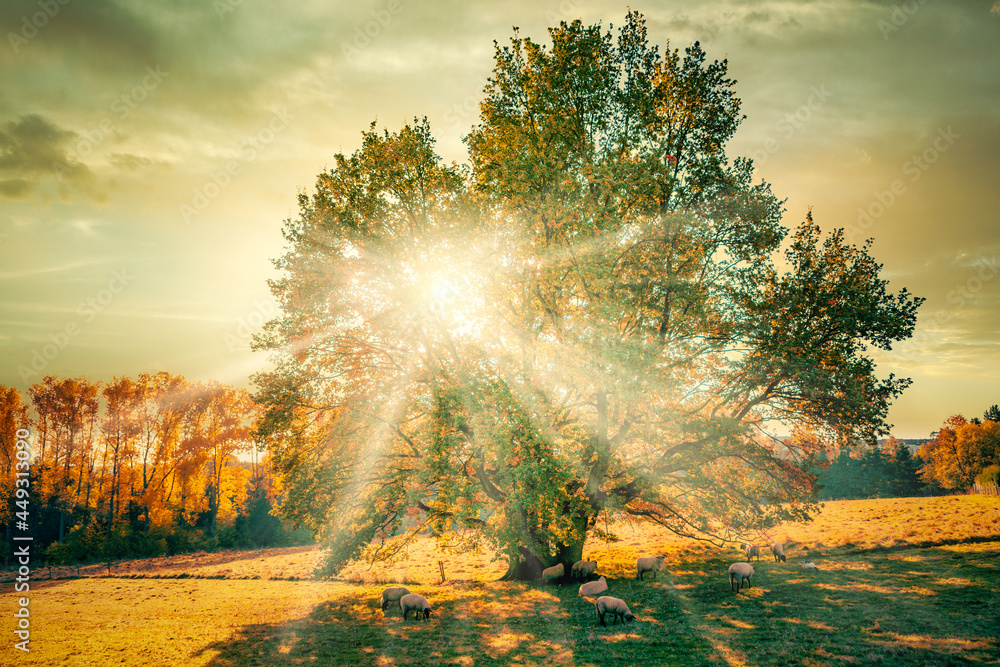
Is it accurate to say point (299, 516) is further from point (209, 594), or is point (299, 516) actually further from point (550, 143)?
point (550, 143)

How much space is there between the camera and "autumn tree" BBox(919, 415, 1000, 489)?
238ft

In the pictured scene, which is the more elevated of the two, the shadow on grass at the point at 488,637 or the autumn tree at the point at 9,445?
the autumn tree at the point at 9,445

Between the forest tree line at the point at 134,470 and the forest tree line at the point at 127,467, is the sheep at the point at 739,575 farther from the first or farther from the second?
the forest tree line at the point at 127,467

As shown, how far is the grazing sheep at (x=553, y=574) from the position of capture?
20.3 meters

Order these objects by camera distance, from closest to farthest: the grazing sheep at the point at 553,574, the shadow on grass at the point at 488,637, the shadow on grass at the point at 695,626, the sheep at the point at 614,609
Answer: the shadow on grass at the point at 695,626, the shadow on grass at the point at 488,637, the sheep at the point at 614,609, the grazing sheep at the point at 553,574

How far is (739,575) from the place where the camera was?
17062 millimetres

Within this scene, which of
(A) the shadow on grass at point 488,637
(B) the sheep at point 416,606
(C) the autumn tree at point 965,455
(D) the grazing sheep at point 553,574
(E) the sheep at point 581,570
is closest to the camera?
(A) the shadow on grass at point 488,637

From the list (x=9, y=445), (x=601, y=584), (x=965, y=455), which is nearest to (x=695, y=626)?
(x=601, y=584)

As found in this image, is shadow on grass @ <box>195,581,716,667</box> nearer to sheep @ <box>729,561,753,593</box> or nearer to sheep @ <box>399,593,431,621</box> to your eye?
sheep @ <box>399,593,431,621</box>

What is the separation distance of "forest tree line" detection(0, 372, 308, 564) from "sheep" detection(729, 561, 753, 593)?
38.5m

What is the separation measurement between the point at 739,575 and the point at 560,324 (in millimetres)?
11972

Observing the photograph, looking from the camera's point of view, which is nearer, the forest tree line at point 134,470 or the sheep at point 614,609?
the sheep at point 614,609

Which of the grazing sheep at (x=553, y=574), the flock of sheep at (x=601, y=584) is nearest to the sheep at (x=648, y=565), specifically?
the flock of sheep at (x=601, y=584)

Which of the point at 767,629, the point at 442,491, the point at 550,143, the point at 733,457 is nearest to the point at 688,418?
the point at 733,457
